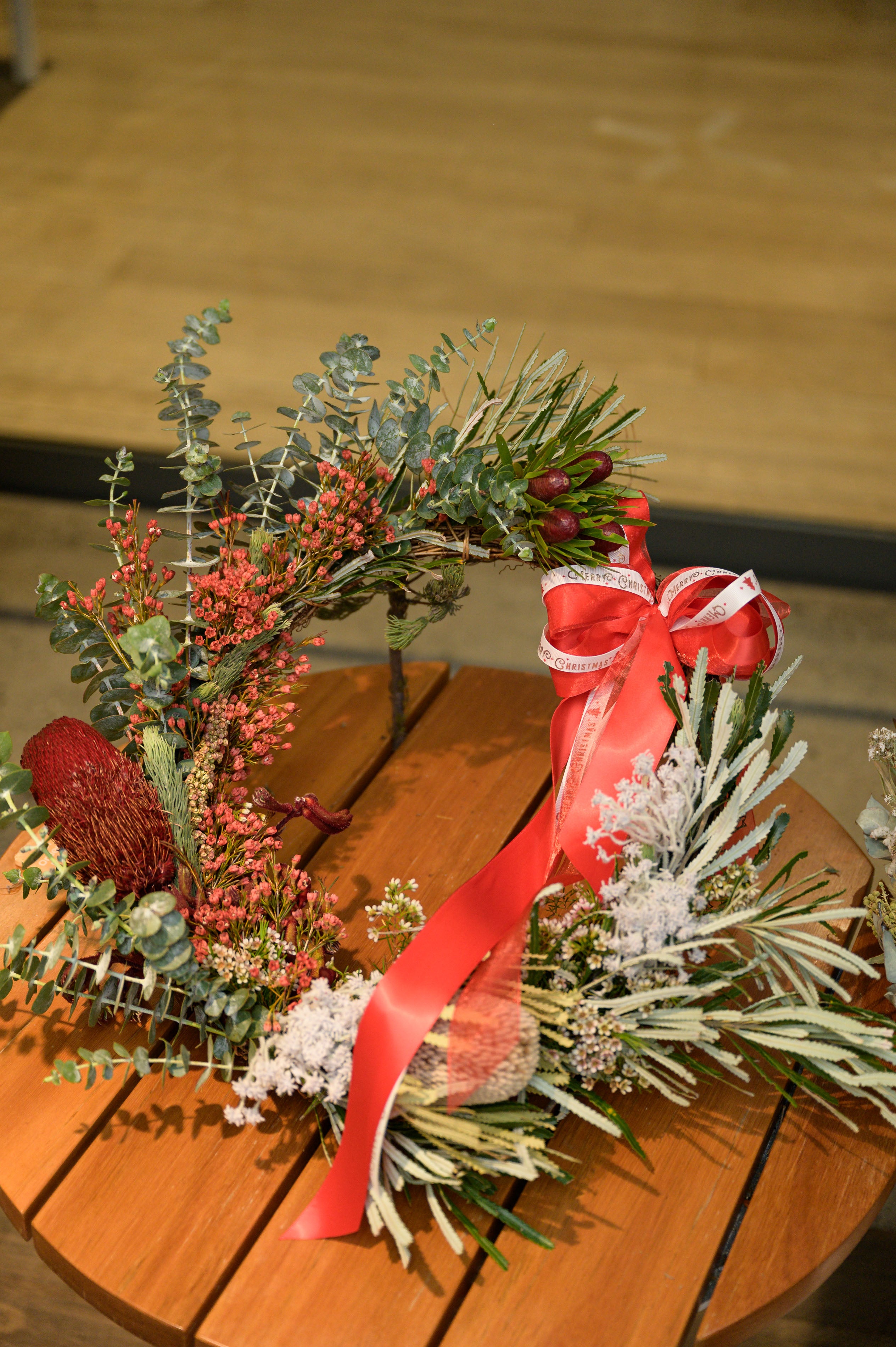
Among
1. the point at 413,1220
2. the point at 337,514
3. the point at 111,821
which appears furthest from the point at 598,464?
the point at 413,1220

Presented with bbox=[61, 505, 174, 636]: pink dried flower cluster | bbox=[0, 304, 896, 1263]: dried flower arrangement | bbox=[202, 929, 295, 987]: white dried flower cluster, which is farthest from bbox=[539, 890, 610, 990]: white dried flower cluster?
bbox=[61, 505, 174, 636]: pink dried flower cluster

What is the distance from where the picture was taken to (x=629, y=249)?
3.58 m

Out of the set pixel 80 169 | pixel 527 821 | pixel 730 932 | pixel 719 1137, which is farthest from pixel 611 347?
pixel 719 1137

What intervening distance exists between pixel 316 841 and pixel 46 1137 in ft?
1.40

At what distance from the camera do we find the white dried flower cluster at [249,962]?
1.07 meters

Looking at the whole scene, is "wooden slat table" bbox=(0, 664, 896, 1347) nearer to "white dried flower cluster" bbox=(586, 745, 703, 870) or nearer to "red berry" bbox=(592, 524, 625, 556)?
"white dried flower cluster" bbox=(586, 745, 703, 870)

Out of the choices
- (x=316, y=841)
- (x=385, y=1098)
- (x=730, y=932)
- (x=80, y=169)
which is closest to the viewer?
(x=385, y=1098)

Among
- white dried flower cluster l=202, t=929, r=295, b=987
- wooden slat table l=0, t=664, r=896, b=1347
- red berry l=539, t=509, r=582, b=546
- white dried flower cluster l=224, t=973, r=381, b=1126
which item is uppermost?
red berry l=539, t=509, r=582, b=546

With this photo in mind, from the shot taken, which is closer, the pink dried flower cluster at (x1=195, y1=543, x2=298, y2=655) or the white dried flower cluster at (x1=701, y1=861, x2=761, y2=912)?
the white dried flower cluster at (x1=701, y1=861, x2=761, y2=912)

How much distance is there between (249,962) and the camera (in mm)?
1080

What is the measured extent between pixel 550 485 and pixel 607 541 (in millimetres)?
94

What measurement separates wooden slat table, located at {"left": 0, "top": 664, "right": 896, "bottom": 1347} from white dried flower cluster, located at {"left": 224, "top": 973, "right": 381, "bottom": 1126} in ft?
0.23

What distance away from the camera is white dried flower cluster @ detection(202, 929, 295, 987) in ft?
3.52

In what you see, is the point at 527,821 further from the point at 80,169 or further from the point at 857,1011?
the point at 80,169
